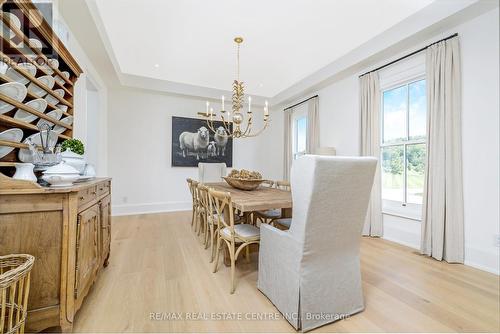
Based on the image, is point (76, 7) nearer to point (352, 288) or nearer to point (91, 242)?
point (91, 242)

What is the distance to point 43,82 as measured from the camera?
1.73 m

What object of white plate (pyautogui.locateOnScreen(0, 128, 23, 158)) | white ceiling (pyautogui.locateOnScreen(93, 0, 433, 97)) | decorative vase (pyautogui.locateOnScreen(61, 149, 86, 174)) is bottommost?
decorative vase (pyautogui.locateOnScreen(61, 149, 86, 174))

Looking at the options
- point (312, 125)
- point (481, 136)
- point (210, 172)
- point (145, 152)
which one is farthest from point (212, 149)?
point (481, 136)

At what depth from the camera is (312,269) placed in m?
1.37

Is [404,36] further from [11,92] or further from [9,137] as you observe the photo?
[9,137]

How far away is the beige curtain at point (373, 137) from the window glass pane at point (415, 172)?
36 centimetres

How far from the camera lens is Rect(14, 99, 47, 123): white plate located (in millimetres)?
1529

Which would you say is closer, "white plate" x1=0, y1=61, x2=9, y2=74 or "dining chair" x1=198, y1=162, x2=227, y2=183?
"white plate" x1=0, y1=61, x2=9, y2=74

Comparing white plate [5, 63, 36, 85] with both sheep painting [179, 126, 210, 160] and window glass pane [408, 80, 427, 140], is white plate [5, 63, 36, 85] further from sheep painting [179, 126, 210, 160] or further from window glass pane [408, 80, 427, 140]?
window glass pane [408, 80, 427, 140]

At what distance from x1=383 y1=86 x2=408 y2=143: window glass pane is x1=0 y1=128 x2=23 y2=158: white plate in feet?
13.5

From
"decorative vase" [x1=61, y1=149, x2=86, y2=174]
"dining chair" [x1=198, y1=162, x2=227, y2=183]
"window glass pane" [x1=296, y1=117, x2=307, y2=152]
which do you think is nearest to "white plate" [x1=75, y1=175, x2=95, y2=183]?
"decorative vase" [x1=61, y1=149, x2=86, y2=174]

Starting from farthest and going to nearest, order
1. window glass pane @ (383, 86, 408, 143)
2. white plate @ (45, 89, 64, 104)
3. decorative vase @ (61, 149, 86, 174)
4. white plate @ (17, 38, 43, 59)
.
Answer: window glass pane @ (383, 86, 408, 143), white plate @ (45, 89, 64, 104), decorative vase @ (61, 149, 86, 174), white plate @ (17, 38, 43, 59)

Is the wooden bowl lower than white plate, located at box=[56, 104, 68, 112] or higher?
lower

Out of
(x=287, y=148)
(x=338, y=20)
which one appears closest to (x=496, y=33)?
(x=338, y=20)
